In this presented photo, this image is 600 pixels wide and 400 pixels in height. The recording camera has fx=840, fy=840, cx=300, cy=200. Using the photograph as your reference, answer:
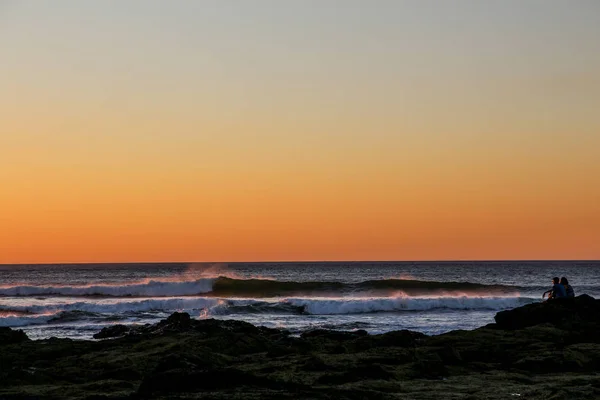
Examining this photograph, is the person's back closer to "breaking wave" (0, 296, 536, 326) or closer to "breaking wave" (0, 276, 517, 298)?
"breaking wave" (0, 296, 536, 326)

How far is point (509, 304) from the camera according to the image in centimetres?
5494

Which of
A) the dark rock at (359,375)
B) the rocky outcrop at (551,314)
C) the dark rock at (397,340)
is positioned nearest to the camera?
the dark rock at (359,375)

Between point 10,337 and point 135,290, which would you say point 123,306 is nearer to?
point 135,290

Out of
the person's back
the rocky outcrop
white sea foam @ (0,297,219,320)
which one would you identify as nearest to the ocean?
white sea foam @ (0,297,219,320)

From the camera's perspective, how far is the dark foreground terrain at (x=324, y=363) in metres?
12.2

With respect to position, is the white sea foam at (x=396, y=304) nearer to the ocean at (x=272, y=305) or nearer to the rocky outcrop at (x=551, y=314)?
the ocean at (x=272, y=305)

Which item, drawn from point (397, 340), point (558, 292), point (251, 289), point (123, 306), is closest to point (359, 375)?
point (397, 340)

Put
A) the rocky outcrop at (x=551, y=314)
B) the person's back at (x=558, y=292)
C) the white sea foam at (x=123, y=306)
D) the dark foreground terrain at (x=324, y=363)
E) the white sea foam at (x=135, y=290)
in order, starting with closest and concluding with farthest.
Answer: the dark foreground terrain at (x=324, y=363) → the rocky outcrop at (x=551, y=314) → the person's back at (x=558, y=292) → the white sea foam at (x=123, y=306) → the white sea foam at (x=135, y=290)

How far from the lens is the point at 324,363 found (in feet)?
51.3

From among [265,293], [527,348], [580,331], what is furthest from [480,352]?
[265,293]

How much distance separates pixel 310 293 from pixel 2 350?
55274 mm

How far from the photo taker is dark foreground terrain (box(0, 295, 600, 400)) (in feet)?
40.0

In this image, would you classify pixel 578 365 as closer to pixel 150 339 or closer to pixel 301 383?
pixel 301 383

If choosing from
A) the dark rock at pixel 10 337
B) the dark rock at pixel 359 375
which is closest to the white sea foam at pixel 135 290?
the dark rock at pixel 10 337
